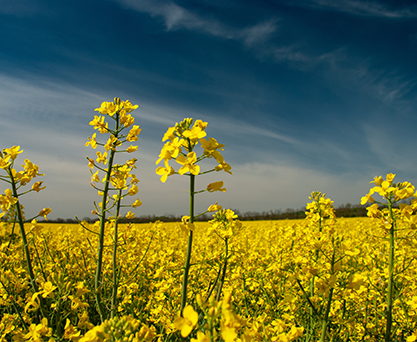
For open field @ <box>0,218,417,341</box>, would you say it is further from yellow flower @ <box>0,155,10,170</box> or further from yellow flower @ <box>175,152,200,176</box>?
yellow flower @ <box>0,155,10,170</box>

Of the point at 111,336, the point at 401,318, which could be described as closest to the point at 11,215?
the point at 111,336

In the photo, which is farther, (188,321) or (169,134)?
(169,134)

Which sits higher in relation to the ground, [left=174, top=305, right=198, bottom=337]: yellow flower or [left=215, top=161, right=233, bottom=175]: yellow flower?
[left=215, top=161, right=233, bottom=175]: yellow flower

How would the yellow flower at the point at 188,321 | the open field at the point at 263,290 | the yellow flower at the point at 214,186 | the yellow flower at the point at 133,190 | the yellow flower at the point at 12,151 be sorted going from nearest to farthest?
1. the yellow flower at the point at 188,321
2. the yellow flower at the point at 214,186
3. the open field at the point at 263,290
4. the yellow flower at the point at 12,151
5. the yellow flower at the point at 133,190

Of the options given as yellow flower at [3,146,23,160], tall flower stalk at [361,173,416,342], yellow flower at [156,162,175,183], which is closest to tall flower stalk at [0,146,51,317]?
yellow flower at [3,146,23,160]

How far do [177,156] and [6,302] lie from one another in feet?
7.97

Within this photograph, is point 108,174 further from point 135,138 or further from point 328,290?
point 328,290

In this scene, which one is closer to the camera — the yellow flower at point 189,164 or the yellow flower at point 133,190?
the yellow flower at point 189,164

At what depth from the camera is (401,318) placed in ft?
10.4

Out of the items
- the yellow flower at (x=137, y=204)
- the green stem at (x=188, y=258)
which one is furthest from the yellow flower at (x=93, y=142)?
the green stem at (x=188, y=258)

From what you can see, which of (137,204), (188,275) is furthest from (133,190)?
(188,275)

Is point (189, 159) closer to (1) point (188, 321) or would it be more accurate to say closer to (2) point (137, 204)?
(1) point (188, 321)

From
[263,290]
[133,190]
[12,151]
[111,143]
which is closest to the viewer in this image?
[12,151]

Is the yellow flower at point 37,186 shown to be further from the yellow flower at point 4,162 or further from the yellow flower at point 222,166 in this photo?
the yellow flower at point 222,166
